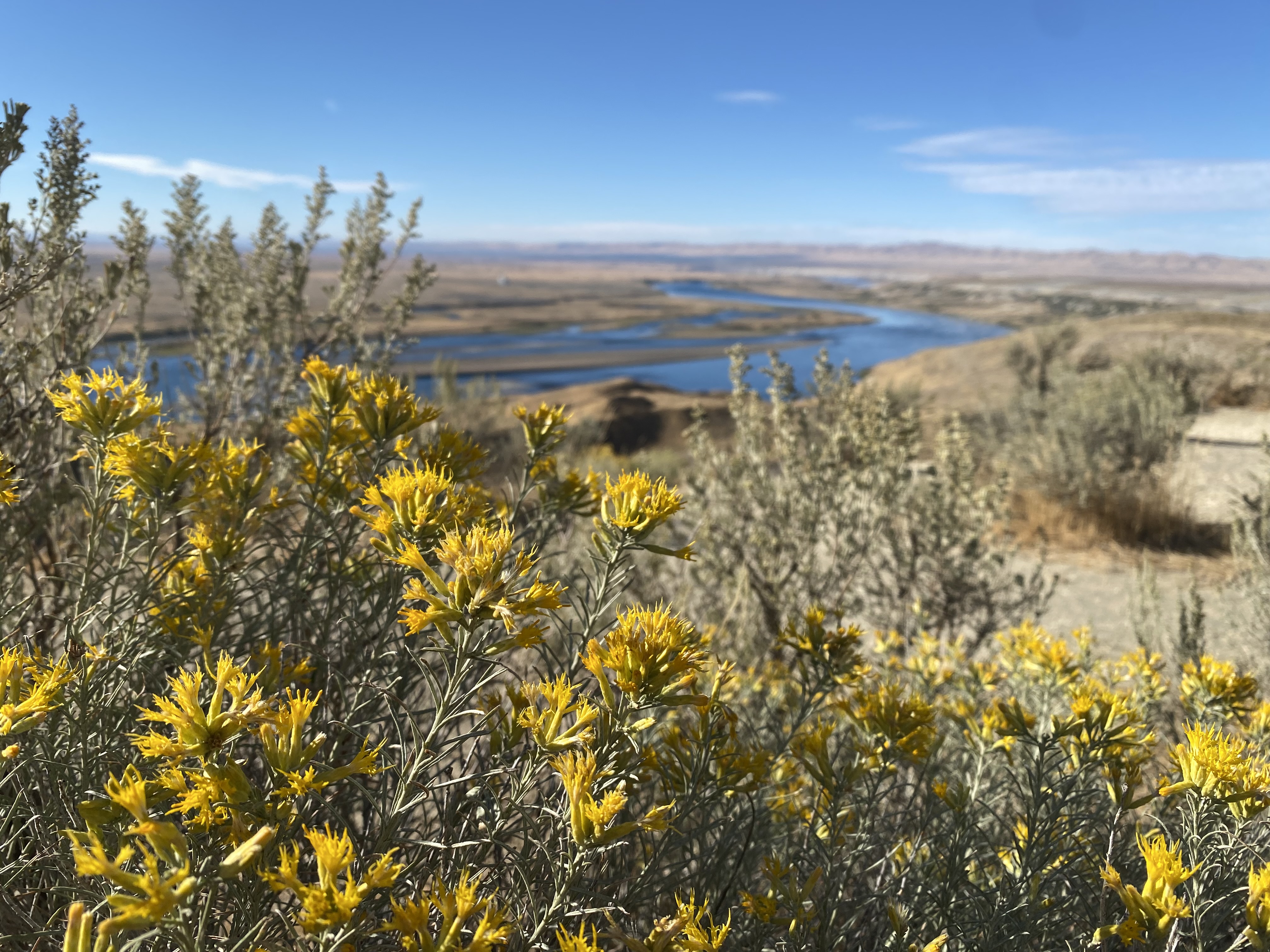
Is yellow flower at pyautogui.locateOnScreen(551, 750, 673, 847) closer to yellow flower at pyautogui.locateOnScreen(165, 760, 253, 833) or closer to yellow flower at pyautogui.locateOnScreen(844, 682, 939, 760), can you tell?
yellow flower at pyautogui.locateOnScreen(165, 760, 253, 833)

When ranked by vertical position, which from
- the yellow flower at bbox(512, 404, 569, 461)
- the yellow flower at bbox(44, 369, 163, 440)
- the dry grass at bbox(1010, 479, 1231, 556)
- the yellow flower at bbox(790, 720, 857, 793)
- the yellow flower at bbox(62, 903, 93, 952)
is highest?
the yellow flower at bbox(44, 369, 163, 440)

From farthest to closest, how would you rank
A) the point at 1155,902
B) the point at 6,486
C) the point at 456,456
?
the point at 456,456
the point at 6,486
the point at 1155,902

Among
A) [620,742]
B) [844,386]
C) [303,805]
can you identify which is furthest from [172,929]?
[844,386]

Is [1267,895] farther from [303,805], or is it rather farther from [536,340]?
[536,340]

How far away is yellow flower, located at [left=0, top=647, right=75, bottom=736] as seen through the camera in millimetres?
1027

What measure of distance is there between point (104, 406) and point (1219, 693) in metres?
2.81

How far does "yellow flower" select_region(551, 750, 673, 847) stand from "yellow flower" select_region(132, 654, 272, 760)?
1.41ft

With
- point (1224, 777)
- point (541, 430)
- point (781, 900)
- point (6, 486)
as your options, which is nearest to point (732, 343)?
point (541, 430)

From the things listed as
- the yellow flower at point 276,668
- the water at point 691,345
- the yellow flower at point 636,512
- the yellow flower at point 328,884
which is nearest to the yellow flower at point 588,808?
the yellow flower at point 328,884

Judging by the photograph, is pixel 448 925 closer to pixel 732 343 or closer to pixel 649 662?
pixel 649 662

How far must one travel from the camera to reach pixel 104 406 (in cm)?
149

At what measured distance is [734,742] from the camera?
1.70 m

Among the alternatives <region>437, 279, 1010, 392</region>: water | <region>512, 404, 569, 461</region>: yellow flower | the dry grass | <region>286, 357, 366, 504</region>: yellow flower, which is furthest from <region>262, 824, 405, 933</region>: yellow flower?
<region>437, 279, 1010, 392</region>: water

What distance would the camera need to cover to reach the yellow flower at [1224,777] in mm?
1353
